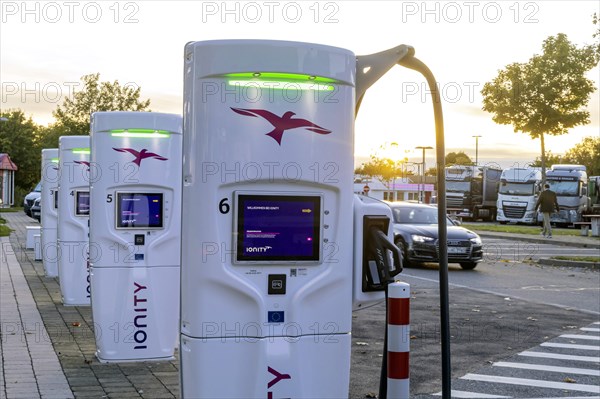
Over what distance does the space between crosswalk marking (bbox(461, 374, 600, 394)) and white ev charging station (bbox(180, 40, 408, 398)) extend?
3.71 metres

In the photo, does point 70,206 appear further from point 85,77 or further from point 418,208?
point 85,77

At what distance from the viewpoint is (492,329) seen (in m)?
12.5

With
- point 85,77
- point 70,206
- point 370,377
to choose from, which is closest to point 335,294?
point 370,377

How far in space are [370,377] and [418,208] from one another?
48.5 feet

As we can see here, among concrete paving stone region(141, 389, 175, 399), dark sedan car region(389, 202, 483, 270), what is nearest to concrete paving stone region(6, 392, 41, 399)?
concrete paving stone region(141, 389, 175, 399)

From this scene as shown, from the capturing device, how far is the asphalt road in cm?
900

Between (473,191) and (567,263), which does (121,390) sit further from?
(473,191)

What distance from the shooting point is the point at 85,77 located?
57812mm

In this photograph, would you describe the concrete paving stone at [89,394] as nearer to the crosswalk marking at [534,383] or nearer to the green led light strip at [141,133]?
the green led light strip at [141,133]

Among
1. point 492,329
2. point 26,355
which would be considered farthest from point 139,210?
point 492,329

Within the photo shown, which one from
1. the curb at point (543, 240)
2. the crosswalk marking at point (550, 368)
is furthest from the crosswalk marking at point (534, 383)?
the curb at point (543, 240)

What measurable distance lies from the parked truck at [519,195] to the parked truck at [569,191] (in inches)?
42.2

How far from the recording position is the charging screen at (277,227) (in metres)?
5.58

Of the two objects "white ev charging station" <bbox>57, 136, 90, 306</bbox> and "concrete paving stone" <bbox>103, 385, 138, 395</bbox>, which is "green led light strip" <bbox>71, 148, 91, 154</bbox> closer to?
"white ev charging station" <bbox>57, 136, 90, 306</bbox>
